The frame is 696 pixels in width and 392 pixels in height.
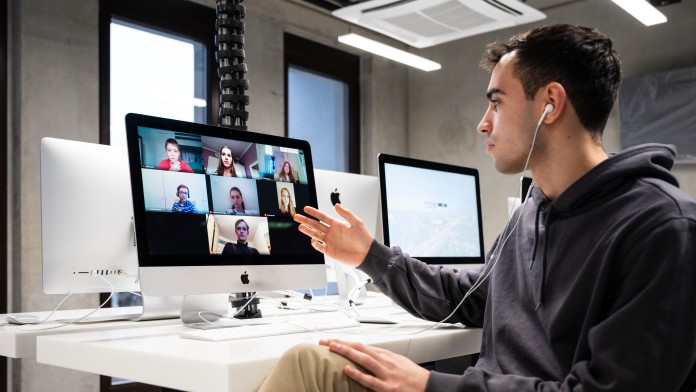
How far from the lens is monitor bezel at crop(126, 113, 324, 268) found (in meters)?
1.59

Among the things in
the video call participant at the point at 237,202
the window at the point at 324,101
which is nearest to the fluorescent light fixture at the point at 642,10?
the window at the point at 324,101

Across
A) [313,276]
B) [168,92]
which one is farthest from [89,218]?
[168,92]

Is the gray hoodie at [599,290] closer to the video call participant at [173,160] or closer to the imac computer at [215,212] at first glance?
the imac computer at [215,212]

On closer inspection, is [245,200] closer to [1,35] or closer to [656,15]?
[1,35]

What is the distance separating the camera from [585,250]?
1.32m

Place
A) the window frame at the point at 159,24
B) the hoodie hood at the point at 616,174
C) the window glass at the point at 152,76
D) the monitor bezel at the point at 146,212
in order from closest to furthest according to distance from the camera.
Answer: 1. the hoodie hood at the point at 616,174
2. the monitor bezel at the point at 146,212
3. the window frame at the point at 159,24
4. the window glass at the point at 152,76

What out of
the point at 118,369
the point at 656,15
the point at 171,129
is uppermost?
the point at 656,15

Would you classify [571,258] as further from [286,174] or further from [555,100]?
[286,174]

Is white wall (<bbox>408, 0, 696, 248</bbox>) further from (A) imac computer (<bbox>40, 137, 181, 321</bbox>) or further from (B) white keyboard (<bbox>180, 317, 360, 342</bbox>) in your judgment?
(A) imac computer (<bbox>40, 137, 181, 321</bbox>)

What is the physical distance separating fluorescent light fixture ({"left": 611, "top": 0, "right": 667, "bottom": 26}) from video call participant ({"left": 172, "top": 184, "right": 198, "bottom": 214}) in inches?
139

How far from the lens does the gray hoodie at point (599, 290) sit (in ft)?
3.67

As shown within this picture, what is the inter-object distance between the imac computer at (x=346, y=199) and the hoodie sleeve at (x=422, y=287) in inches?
25.0

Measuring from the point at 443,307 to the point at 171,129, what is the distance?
32.1 inches

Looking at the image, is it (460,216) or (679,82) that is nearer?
(460,216)
